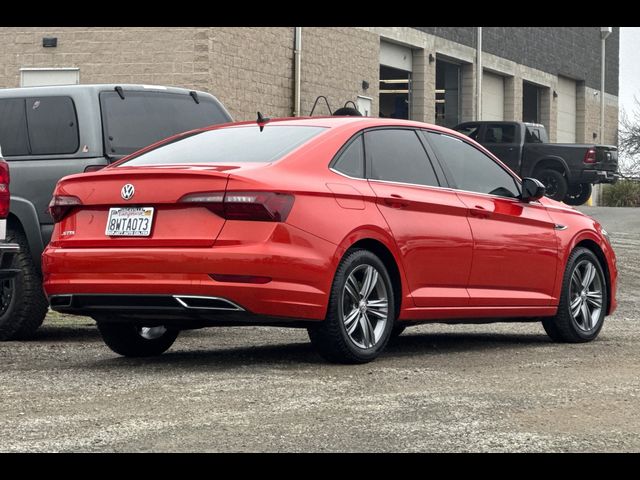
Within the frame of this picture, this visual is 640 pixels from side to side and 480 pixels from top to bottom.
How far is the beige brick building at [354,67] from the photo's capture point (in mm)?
26875

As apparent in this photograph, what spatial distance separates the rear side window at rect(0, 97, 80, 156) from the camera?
10953 mm

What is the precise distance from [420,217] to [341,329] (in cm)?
114

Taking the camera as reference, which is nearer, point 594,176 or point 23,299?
point 23,299

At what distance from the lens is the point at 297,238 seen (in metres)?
8.30

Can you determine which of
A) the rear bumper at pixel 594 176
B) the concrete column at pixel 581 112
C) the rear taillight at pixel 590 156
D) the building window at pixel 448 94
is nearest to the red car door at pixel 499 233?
the rear bumper at pixel 594 176

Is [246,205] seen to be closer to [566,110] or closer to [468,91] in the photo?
[468,91]

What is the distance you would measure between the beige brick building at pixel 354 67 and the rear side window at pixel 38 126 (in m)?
15.2

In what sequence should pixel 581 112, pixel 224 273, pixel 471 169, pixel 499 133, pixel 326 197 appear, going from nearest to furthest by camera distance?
pixel 224 273 < pixel 326 197 < pixel 471 169 < pixel 499 133 < pixel 581 112

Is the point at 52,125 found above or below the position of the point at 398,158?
above

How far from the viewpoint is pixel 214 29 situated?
26.7 metres

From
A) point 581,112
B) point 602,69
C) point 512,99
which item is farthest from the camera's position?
point 602,69

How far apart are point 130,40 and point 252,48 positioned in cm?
253

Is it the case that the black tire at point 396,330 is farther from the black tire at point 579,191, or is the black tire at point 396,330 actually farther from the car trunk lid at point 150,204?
the black tire at point 579,191

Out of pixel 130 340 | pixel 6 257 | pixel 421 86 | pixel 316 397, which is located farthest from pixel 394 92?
pixel 316 397
